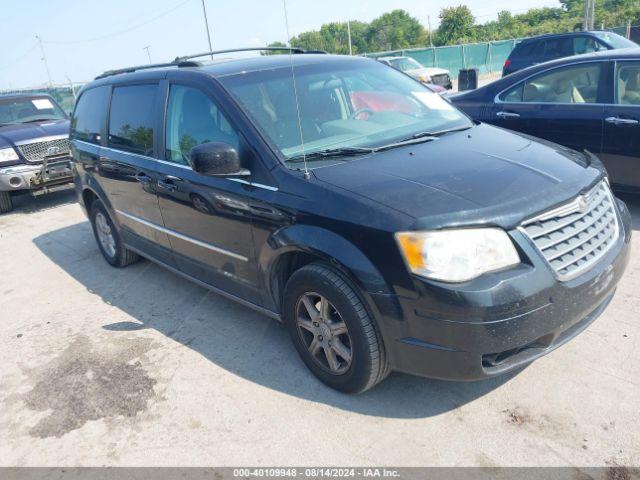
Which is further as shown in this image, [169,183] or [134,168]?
[134,168]

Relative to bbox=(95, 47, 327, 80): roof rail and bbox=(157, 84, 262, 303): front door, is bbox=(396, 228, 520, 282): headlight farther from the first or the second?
bbox=(95, 47, 327, 80): roof rail

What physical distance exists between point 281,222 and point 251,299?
0.77m

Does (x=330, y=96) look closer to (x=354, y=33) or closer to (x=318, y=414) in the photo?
(x=318, y=414)

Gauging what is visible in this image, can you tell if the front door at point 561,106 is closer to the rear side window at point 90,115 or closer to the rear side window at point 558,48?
the rear side window at point 90,115

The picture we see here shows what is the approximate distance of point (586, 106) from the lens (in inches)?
204

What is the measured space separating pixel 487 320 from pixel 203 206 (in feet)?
6.63

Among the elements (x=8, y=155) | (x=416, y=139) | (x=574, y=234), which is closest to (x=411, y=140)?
(x=416, y=139)

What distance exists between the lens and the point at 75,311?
4.67 m

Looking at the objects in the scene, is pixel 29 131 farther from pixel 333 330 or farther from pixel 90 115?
pixel 333 330

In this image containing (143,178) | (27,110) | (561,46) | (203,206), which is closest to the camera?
(203,206)

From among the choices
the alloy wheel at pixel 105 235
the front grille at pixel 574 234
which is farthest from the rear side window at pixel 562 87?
the alloy wheel at pixel 105 235

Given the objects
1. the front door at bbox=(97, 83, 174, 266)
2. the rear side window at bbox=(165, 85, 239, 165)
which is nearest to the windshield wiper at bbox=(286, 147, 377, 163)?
the rear side window at bbox=(165, 85, 239, 165)

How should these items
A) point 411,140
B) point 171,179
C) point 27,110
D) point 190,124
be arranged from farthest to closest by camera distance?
point 27,110, point 171,179, point 190,124, point 411,140

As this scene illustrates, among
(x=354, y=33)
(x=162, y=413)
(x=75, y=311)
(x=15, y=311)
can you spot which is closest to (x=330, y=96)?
(x=162, y=413)
